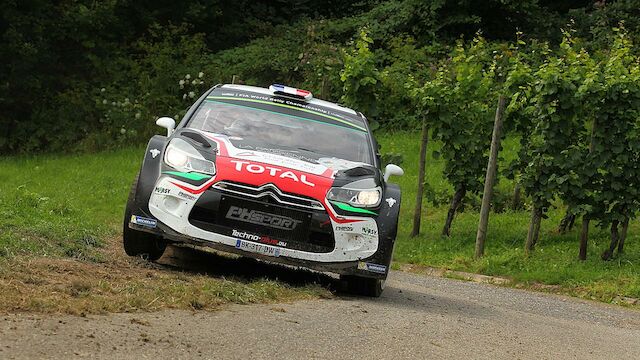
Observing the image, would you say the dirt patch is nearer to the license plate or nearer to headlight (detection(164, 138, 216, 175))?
the license plate

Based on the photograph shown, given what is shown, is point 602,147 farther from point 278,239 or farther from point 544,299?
point 278,239

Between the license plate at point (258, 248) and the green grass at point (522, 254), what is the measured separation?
519 cm

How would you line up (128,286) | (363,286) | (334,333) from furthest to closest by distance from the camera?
(363,286), (128,286), (334,333)

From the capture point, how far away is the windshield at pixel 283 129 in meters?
9.85

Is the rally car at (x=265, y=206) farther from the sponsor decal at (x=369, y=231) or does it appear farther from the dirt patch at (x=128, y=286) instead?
the dirt patch at (x=128, y=286)

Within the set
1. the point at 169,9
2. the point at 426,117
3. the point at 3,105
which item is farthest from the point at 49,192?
the point at 169,9

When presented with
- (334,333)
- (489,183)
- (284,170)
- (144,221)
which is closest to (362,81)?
(489,183)

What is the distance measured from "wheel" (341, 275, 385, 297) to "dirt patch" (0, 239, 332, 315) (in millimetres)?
420

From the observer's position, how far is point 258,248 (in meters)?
8.72

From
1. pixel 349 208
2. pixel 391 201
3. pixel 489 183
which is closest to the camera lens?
pixel 349 208

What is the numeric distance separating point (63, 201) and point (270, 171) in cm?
911

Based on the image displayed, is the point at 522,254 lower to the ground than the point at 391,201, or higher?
lower

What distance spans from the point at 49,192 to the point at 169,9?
13159 millimetres

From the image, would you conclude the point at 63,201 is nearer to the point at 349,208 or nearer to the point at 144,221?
the point at 144,221
